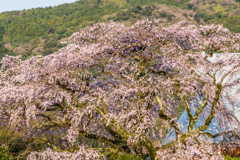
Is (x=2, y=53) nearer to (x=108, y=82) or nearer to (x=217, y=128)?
(x=108, y=82)

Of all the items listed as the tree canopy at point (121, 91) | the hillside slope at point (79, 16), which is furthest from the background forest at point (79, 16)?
the tree canopy at point (121, 91)

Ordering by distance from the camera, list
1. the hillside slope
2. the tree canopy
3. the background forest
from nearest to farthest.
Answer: the tree canopy < the background forest < the hillside slope

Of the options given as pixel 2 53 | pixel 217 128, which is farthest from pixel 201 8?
pixel 217 128

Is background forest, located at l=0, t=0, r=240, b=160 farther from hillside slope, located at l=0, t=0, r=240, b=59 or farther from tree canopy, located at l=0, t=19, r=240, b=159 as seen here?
tree canopy, located at l=0, t=19, r=240, b=159

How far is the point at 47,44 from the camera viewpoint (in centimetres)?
5466

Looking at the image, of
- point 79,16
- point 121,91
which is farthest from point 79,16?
point 121,91

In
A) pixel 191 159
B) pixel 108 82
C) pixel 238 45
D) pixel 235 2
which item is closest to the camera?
pixel 191 159

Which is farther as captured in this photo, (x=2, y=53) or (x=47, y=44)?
(x=47, y=44)

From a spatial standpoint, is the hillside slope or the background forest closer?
the background forest

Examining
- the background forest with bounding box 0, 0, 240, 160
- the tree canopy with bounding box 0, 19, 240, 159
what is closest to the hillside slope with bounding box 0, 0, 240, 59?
the background forest with bounding box 0, 0, 240, 160

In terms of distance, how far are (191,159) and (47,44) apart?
5378 centimetres

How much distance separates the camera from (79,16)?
74.1 metres

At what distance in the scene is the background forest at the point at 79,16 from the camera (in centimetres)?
5528

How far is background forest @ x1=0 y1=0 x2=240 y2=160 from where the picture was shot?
55281mm
